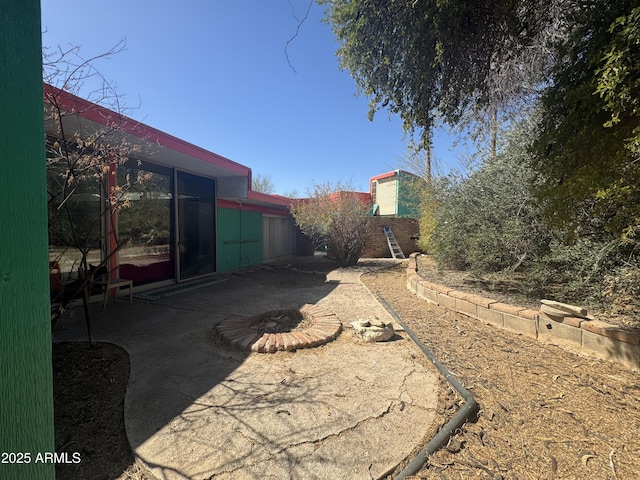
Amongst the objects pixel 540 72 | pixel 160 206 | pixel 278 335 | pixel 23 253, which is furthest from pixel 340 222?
pixel 23 253

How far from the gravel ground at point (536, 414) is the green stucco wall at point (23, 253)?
1710mm

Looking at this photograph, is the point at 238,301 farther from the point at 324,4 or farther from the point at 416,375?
the point at 324,4

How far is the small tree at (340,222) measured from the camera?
9375mm

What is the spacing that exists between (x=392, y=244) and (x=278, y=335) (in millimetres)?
10449

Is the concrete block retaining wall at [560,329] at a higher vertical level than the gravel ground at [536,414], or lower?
higher

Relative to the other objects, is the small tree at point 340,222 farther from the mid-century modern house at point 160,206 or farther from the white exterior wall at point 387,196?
the white exterior wall at point 387,196

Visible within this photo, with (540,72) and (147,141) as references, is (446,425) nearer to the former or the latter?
(147,141)

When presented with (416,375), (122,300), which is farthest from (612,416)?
(122,300)

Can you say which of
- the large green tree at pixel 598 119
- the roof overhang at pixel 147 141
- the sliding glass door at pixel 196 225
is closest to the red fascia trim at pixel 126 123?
the roof overhang at pixel 147 141

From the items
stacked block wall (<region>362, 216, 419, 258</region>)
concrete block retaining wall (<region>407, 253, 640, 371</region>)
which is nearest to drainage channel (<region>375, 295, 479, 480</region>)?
concrete block retaining wall (<region>407, 253, 640, 371</region>)

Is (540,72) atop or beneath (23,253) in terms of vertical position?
atop

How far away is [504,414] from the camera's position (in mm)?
1992

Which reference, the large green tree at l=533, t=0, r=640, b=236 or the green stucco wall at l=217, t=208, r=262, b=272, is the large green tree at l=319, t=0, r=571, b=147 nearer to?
the large green tree at l=533, t=0, r=640, b=236

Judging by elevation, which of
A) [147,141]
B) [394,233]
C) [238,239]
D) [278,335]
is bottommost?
[278,335]
